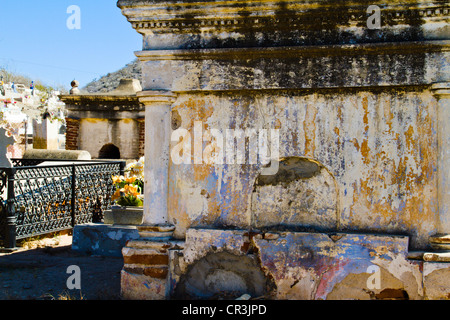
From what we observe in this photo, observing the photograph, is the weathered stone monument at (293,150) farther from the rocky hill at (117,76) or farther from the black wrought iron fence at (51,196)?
the rocky hill at (117,76)

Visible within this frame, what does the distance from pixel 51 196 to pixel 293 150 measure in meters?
5.69

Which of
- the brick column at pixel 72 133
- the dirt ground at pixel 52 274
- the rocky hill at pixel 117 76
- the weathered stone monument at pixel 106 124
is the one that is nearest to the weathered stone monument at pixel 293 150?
the dirt ground at pixel 52 274

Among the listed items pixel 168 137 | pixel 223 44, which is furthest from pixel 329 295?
pixel 223 44

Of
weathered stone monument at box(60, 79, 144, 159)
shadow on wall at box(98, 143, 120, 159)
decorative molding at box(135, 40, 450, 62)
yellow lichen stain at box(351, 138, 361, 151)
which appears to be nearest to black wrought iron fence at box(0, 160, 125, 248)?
weathered stone monument at box(60, 79, 144, 159)

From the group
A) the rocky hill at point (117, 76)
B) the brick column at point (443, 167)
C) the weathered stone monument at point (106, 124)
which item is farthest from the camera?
the rocky hill at point (117, 76)

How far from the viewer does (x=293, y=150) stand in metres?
4.28

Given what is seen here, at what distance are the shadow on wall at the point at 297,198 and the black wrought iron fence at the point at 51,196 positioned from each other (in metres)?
4.72

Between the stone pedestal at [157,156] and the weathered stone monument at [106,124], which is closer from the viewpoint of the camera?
the stone pedestal at [157,156]

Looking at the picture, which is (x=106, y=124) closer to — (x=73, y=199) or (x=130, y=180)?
(x=73, y=199)

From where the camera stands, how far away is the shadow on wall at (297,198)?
4.26 metres

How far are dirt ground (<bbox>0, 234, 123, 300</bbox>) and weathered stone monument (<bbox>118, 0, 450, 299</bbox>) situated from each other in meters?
0.68

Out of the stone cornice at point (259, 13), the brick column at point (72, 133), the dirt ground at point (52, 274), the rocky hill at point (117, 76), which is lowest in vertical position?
the dirt ground at point (52, 274)

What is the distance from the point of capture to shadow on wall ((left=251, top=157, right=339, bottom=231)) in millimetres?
4262

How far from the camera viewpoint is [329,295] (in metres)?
4.14
